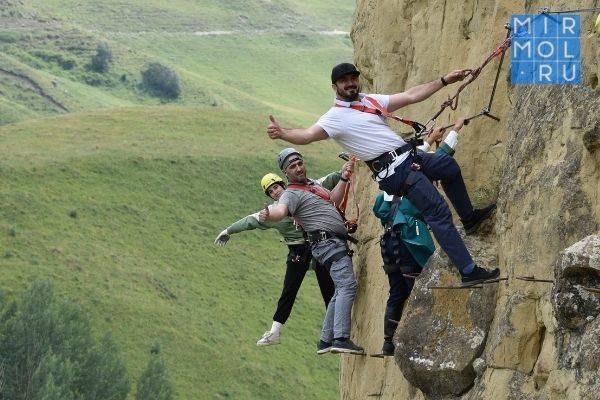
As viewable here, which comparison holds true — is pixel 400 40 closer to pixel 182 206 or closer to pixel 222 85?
pixel 182 206

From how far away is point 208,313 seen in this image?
85.2m

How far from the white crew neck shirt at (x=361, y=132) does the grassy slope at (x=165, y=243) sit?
61.0 meters

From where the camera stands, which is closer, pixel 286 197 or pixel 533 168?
pixel 533 168

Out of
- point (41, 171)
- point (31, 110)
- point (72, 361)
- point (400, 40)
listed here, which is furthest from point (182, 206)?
point (400, 40)

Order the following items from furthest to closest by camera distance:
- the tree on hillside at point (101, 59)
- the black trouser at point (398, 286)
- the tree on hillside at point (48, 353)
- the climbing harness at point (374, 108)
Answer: the tree on hillside at point (101, 59) < the tree on hillside at point (48, 353) < the black trouser at point (398, 286) < the climbing harness at point (374, 108)

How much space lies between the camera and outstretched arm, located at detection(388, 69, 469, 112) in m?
13.9

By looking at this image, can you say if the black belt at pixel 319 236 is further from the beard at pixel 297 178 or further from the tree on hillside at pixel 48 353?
the tree on hillside at pixel 48 353

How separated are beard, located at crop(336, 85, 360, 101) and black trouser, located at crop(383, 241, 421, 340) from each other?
188 centimetres

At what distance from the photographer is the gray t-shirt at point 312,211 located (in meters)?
15.5

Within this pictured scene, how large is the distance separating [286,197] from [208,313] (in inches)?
2778

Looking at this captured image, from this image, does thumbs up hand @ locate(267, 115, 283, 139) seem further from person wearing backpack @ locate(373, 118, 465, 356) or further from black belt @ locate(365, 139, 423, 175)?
person wearing backpack @ locate(373, 118, 465, 356)

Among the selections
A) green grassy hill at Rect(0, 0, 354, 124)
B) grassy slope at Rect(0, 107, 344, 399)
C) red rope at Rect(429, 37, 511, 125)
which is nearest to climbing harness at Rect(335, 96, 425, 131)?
red rope at Rect(429, 37, 511, 125)

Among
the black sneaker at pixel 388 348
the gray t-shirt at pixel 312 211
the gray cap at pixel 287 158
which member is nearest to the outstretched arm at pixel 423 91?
the gray cap at pixel 287 158

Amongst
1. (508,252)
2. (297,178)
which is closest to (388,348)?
(508,252)
